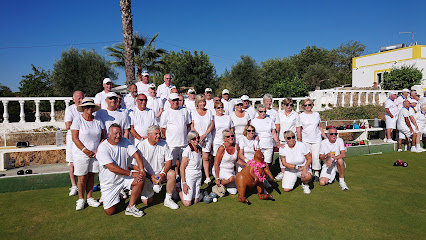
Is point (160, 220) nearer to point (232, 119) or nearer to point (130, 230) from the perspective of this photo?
point (130, 230)

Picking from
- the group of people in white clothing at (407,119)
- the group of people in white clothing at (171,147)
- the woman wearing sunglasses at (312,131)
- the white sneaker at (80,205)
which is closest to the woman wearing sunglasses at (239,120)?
the group of people in white clothing at (171,147)

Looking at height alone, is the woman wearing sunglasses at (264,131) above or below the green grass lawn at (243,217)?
above

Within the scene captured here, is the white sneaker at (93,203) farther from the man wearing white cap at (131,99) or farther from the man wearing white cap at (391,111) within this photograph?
the man wearing white cap at (391,111)

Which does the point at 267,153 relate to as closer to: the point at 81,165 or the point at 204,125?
the point at 204,125

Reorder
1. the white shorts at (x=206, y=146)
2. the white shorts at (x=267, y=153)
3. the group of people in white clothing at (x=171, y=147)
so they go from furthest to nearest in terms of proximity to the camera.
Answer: the white shorts at (x=267, y=153), the white shorts at (x=206, y=146), the group of people in white clothing at (x=171, y=147)

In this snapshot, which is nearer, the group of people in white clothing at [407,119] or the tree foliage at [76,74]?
the group of people in white clothing at [407,119]

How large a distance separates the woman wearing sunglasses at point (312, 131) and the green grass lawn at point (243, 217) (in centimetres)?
80

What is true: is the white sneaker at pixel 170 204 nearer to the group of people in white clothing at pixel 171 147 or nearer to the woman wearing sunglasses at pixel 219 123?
the group of people in white clothing at pixel 171 147

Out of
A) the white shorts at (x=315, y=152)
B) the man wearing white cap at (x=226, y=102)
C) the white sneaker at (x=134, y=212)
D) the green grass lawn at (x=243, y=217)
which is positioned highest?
the man wearing white cap at (x=226, y=102)

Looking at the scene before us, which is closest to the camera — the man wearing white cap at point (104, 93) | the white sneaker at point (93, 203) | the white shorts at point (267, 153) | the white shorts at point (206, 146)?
the white sneaker at point (93, 203)

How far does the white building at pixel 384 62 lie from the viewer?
26672mm

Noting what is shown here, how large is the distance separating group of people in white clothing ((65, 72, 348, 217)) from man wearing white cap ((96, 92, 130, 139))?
16 mm

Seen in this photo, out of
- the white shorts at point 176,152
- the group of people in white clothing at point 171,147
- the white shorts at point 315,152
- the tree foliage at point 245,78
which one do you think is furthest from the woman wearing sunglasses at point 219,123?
the tree foliage at point 245,78

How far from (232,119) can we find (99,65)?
23298 mm
